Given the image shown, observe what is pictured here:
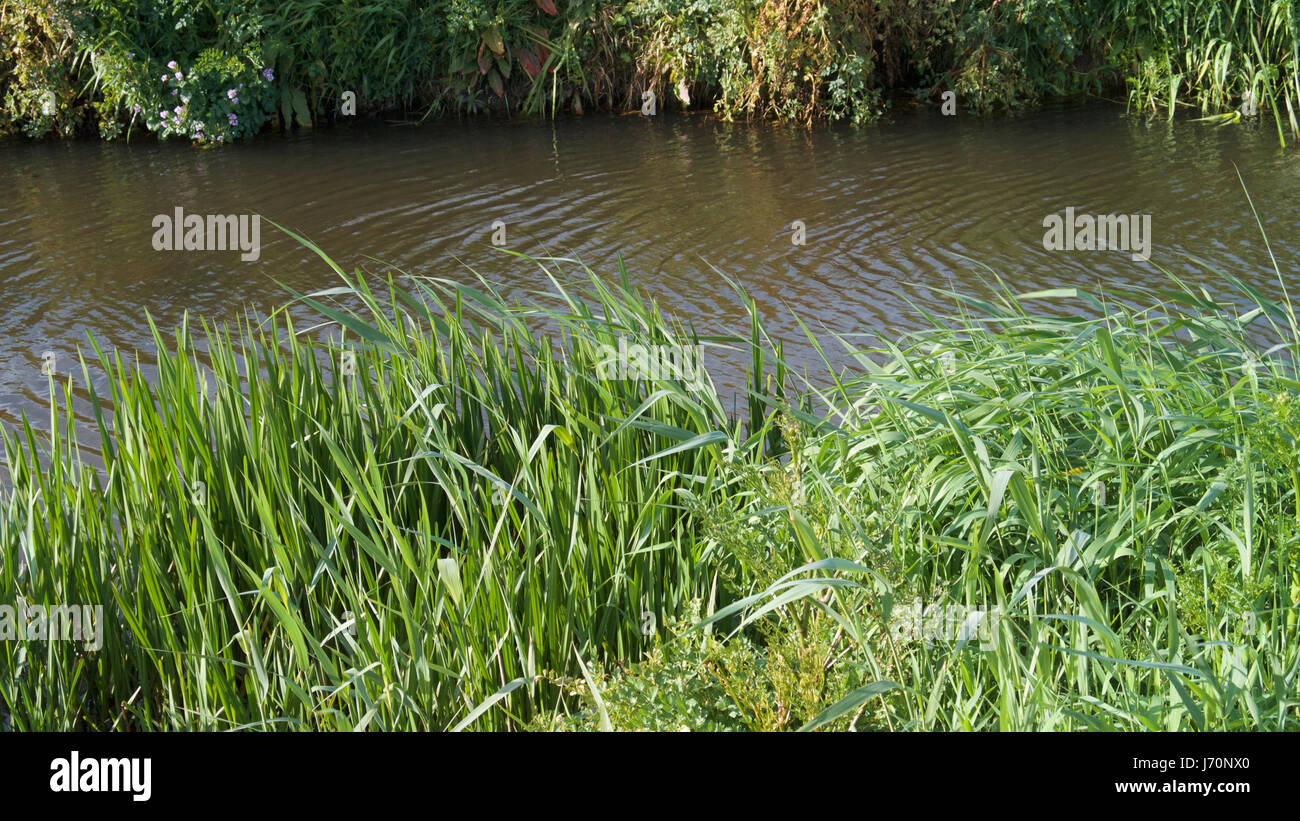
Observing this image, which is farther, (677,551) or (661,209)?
(661,209)

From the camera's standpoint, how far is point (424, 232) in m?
7.82

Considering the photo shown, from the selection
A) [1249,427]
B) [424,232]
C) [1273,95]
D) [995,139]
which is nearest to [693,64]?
[995,139]

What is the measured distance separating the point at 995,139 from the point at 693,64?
2771 millimetres

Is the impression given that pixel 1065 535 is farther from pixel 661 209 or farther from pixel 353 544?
pixel 661 209

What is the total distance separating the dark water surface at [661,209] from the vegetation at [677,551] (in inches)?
90.2

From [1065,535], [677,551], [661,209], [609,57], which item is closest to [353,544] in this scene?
[677,551]

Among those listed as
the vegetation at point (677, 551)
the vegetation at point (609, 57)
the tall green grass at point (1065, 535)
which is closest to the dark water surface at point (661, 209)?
the vegetation at point (609, 57)

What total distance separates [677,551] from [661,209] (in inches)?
220

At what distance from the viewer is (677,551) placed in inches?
112

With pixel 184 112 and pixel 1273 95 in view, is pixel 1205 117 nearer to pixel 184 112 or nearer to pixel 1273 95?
pixel 1273 95

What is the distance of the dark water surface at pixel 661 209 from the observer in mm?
6473

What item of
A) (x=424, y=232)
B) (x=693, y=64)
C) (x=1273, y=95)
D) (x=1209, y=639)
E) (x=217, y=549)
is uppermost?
(x=693, y=64)

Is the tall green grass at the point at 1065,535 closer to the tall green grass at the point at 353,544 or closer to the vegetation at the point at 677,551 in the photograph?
the vegetation at the point at 677,551

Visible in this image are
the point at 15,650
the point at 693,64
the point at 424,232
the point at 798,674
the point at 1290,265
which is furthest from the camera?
the point at 693,64
